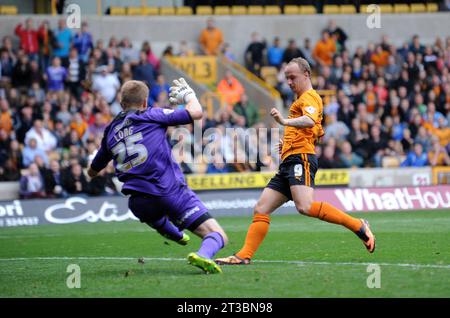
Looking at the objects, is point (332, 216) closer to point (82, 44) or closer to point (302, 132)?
point (302, 132)

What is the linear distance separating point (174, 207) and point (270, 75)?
17300 mm

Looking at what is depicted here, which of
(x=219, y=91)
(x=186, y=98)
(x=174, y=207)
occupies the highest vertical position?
(x=186, y=98)

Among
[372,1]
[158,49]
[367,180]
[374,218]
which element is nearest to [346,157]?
[367,180]

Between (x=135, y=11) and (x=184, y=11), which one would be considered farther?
(x=184, y=11)

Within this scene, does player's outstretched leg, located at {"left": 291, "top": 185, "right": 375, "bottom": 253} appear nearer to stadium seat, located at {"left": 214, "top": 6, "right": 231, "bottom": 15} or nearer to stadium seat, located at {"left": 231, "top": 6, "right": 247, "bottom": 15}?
stadium seat, located at {"left": 214, "top": 6, "right": 231, "bottom": 15}

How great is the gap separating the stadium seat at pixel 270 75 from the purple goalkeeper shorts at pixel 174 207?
17.1 metres

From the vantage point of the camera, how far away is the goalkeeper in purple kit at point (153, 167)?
30.2 ft

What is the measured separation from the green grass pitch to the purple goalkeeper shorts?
1.80 feet

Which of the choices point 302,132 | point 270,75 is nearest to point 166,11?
point 270,75

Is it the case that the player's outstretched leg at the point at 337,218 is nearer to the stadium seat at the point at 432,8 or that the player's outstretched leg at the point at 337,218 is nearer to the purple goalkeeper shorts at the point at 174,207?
the purple goalkeeper shorts at the point at 174,207

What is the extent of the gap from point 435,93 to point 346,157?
4.40 meters

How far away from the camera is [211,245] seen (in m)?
9.07

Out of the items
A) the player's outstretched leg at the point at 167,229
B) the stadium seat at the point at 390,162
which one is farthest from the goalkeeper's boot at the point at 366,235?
the stadium seat at the point at 390,162
